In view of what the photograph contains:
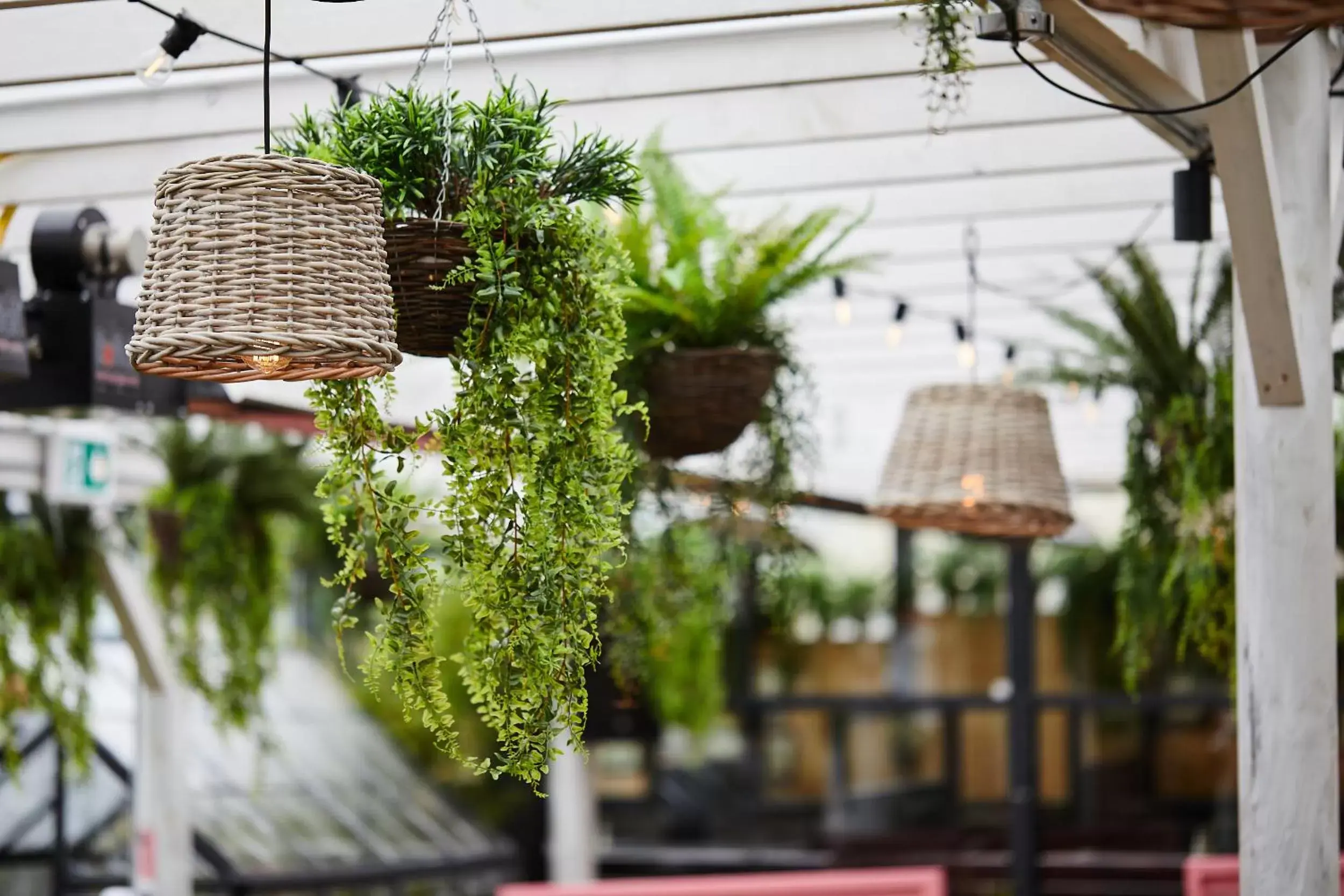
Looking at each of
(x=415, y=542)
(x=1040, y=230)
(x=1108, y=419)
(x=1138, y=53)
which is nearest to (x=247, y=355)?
(x=415, y=542)

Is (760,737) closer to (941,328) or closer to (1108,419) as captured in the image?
(1108,419)

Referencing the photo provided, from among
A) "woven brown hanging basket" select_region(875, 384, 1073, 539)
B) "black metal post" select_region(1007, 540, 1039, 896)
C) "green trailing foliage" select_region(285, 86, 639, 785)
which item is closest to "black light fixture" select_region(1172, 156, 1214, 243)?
"woven brown hanging basket" select_region(875, 384, 1073, 539)

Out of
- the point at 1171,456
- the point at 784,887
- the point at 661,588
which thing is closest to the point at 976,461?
the point at 661,588

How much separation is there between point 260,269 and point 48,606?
5.68 m

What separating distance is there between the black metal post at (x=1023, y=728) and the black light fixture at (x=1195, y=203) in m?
5.38

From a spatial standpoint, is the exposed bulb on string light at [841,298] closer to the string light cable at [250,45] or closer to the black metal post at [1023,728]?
the string light cable at [250,45]

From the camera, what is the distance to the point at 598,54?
438 cm

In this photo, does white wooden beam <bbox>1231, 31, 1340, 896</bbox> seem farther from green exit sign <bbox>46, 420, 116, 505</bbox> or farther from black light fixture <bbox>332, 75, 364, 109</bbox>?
green exit sign <bbox>46, 420, 116, 505</bbox>

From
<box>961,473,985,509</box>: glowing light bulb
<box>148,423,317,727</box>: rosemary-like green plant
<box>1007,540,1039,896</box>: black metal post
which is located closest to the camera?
<box>961,473,985,509</box>: glowing light bulb

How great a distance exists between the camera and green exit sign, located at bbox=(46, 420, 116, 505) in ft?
22.9

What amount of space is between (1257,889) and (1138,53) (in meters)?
1.71

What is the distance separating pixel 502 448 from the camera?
2.64m

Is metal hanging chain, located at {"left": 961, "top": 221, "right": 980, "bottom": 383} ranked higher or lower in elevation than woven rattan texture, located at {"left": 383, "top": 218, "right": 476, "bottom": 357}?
higher

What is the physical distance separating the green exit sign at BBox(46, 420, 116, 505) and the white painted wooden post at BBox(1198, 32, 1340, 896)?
4906mm
